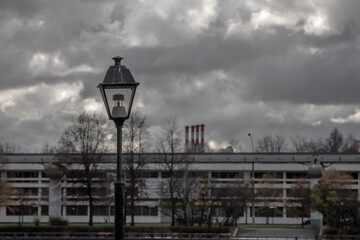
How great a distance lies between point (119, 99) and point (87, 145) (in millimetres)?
70927

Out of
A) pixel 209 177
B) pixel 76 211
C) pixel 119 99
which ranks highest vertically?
pixel 119 99

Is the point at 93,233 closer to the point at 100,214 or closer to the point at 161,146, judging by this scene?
the point at 161,146

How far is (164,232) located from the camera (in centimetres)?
6788

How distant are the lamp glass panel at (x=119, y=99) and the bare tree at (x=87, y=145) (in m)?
68.1

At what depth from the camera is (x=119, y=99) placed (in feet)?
37.4

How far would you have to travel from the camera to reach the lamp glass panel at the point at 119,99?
1138cm

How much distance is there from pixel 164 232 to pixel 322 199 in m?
17.9

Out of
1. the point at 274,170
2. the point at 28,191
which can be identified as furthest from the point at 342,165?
the point at 28,191

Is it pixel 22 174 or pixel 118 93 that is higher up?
pixel 118 93

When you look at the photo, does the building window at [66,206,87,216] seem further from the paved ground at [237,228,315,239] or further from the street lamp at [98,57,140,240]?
the street lamp at [98,57,140,240]

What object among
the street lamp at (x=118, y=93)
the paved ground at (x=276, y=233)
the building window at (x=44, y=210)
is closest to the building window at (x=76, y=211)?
the building window at (x=44, y=210)

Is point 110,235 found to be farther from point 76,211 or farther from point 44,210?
point 76,211

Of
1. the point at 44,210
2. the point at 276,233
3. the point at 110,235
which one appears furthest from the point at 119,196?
the point at 44,210

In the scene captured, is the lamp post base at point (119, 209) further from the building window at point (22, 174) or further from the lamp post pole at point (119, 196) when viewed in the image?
the building window at point (22, 174)
